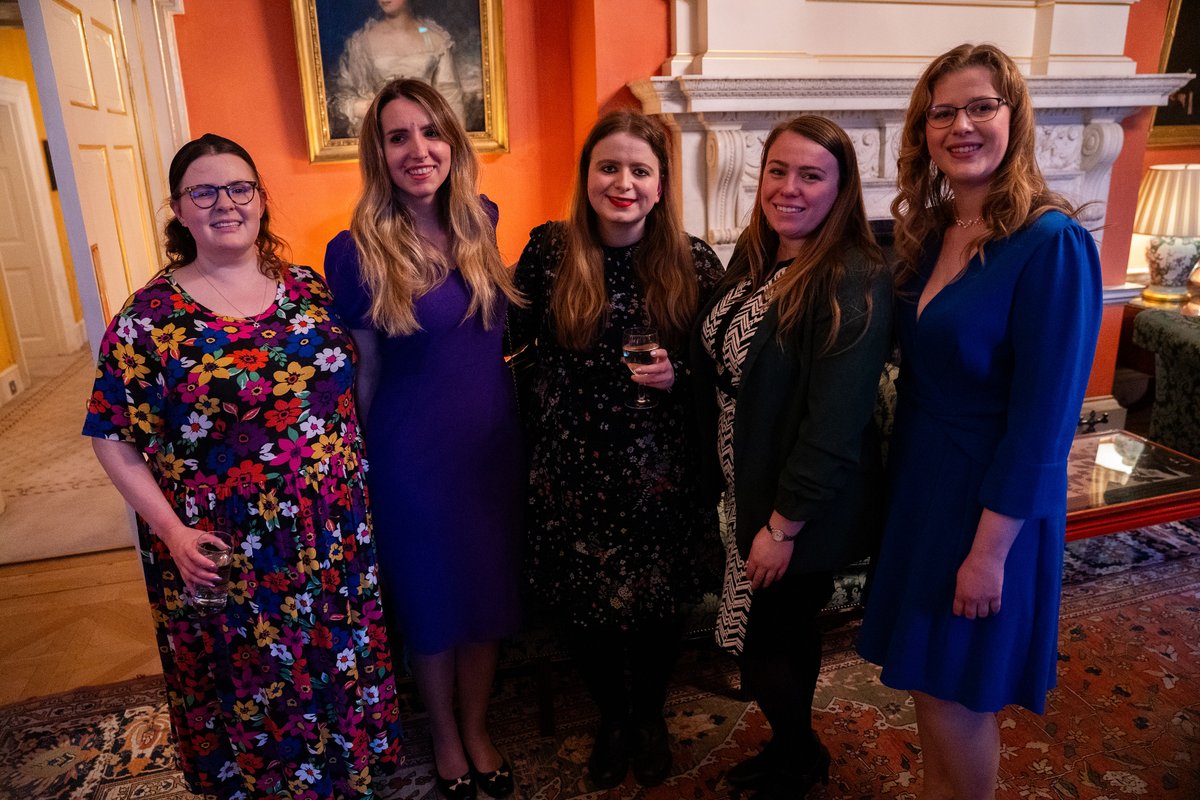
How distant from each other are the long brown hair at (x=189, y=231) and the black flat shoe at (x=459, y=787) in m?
1.25

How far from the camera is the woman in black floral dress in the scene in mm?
1698

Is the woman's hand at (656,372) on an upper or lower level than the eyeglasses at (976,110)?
lower

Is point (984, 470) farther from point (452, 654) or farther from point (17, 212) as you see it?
point (17, 212)

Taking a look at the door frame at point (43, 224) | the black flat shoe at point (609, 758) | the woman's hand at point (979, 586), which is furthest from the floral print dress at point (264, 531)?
the door frame at point (43, 224)

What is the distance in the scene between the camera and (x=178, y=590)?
1.58 meters

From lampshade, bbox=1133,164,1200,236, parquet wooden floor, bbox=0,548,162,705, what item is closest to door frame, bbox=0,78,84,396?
parquet wooden floor, bbox=0,548,162,705

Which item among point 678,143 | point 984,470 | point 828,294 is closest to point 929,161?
point 828,294

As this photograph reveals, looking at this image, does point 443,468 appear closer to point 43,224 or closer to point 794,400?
point 794,400

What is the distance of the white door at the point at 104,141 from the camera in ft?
7.34

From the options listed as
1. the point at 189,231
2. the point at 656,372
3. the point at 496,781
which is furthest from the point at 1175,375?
the point at 189,231

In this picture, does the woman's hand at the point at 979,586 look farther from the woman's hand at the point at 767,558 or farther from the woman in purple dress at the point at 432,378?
the woman in purple dress at the point at 432,378

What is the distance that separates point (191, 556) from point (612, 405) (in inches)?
34.0

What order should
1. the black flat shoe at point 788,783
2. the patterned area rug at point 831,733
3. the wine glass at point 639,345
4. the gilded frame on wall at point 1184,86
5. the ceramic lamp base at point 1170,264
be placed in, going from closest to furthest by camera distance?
the wine glass at point 639,345
the black flat shoe at point 788,783
the patterned area rug at point 831,733
the gilded frame on wall at point 1184,86
the ceramic lamp base at point 1170,264

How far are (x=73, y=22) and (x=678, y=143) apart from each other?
219 cm
